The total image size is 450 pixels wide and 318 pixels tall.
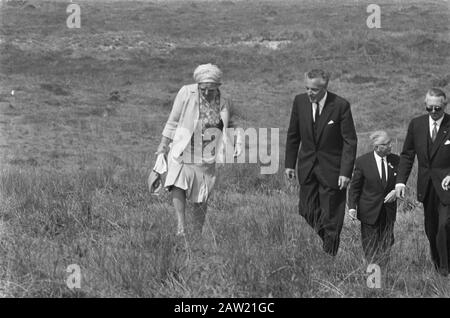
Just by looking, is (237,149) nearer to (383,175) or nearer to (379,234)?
(383,175)

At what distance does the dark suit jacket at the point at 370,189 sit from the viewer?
6227 millimetres

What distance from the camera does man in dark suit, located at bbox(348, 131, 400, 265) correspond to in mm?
6203

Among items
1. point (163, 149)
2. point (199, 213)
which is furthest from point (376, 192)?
point (163, 149)

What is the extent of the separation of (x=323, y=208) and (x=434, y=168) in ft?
2.97

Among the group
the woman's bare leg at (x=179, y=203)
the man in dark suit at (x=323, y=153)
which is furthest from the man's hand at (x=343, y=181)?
the woman's bare leg at (x=179, y=203)

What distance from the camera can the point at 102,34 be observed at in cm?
3947

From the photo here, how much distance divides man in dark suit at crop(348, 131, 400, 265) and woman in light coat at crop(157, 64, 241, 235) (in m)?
1.02

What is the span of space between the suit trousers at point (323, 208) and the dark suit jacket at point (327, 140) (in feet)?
0.22

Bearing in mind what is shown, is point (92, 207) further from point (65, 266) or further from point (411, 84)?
point (411, 84)

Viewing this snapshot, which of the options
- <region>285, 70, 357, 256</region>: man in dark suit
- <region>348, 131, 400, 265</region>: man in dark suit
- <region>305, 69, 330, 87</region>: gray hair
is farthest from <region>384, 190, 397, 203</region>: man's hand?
<region>305, 69, 330, 87</region>: gray hair

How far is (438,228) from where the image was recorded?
588 cm

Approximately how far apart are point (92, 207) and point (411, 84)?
21142mm

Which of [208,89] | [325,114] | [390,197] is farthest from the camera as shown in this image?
[208,89]

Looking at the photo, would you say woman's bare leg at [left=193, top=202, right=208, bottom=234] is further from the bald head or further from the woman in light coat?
the bald head
